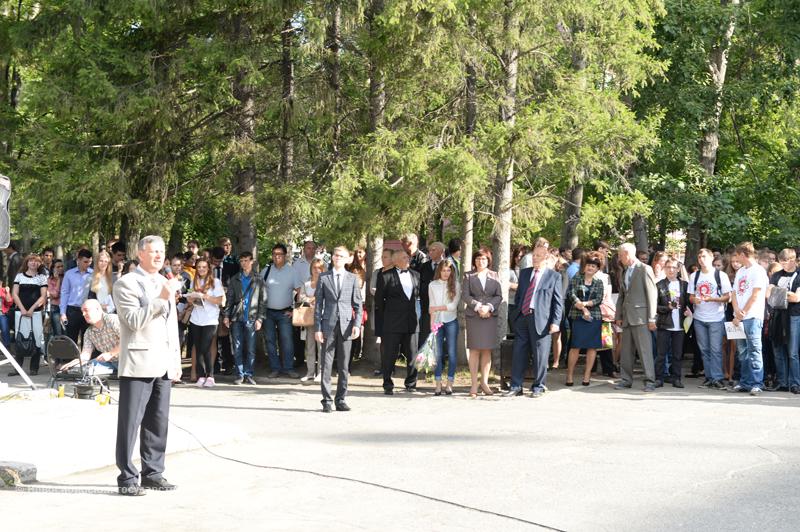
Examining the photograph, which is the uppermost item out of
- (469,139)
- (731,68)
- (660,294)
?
(731,68)

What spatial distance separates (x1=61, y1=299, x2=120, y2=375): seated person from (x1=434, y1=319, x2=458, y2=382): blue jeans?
430 centimetres

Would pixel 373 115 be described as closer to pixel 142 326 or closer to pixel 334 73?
pixel 334 73

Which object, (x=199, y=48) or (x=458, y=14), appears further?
(x=199, y=48)

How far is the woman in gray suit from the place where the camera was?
566 inches

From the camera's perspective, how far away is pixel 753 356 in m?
14.6

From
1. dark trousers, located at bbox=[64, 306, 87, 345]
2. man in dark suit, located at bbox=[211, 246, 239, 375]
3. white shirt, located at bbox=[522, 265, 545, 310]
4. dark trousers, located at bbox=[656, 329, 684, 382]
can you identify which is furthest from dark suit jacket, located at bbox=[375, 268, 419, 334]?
dark trousers, located at bbox=[64, 306, 87, 345]

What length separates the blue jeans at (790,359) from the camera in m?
14.7

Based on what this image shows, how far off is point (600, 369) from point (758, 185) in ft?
25.9

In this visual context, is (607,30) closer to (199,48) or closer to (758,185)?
(199,48)

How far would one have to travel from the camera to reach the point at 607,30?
15891 millimetres

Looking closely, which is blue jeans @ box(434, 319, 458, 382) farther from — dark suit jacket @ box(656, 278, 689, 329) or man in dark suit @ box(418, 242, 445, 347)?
dark suit jacket @ box(656, 278, 689, 329)

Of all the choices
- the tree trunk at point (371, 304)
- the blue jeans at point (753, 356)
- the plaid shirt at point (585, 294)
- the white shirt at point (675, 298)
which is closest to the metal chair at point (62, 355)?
the tree trunk at point (371, 304)

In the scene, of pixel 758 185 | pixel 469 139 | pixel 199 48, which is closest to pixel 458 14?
pixel 469 139

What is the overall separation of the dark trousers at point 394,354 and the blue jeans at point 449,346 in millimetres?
417
